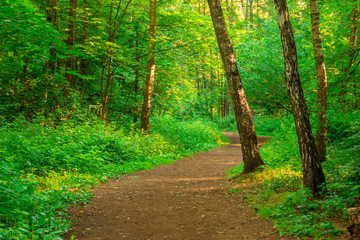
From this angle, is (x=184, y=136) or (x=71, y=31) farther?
(x=184, y=136)

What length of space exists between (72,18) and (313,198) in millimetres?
10339

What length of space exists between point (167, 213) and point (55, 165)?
3.65 m

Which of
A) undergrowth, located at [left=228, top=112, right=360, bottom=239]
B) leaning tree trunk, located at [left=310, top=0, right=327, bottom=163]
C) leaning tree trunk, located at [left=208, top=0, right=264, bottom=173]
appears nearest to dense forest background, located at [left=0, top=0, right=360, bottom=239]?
undergrowth, located at [left=228, top=112, right=360, bottom=239]

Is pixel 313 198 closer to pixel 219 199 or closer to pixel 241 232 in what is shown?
pixel 241 232

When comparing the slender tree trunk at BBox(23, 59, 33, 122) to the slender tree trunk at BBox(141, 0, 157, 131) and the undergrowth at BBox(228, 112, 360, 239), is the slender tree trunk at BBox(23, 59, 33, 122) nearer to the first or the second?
the slender tree trunk at BBox(141, 0, 157, 131)

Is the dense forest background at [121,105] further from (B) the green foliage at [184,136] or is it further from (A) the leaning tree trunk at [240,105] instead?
(A) the leaning tree trunk at [240,105]

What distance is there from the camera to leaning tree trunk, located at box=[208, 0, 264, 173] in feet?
25.1

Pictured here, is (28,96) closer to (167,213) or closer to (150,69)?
(150,69)

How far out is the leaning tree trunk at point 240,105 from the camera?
7.66 m

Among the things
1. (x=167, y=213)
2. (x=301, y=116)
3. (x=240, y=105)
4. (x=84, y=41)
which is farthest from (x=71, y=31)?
(x=301, y=116)

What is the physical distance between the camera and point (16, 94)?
10.6 m

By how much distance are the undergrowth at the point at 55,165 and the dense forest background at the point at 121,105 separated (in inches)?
1.2

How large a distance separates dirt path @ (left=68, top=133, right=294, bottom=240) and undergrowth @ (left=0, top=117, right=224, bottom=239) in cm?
43

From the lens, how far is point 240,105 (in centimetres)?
772
